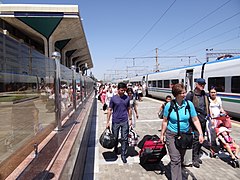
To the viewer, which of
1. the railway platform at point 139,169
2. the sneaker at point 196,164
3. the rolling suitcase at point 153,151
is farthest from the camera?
the sneaker at point 196,164

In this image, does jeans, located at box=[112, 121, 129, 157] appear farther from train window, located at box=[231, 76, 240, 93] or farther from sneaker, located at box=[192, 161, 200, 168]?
train window, located at box=[231, 76, 240, 93]

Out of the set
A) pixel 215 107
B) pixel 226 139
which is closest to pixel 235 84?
pixel 215 107

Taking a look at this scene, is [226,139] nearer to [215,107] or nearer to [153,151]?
[215,107]

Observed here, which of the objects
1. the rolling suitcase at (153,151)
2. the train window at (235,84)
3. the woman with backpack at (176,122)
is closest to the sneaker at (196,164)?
the rolling suitcase at (153,151)

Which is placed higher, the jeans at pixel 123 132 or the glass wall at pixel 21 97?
the glass wall at pixel 21 97

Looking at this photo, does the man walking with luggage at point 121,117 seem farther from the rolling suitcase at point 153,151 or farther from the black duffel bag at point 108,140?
the rolling suitcase at point 153,151

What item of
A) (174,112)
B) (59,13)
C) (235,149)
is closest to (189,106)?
(174,112)

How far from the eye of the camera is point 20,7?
714 inches

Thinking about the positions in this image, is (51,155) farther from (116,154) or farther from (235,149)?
(235,149)

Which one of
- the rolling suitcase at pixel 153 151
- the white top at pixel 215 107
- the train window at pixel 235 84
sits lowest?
the rolling suitcase at pixel 153 151

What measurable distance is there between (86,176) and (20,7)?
18.5 m

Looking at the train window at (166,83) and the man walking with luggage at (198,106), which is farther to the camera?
the train window at (166,83)

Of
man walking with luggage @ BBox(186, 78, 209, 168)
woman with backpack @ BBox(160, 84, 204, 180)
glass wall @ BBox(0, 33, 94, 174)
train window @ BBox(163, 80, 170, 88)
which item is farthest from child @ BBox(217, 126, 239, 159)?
train window @ BBox(163, 80, 170, 88)

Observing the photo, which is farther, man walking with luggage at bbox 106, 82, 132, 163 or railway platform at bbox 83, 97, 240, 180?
man walking with luggage at bbox 106, 82, 132, 163
